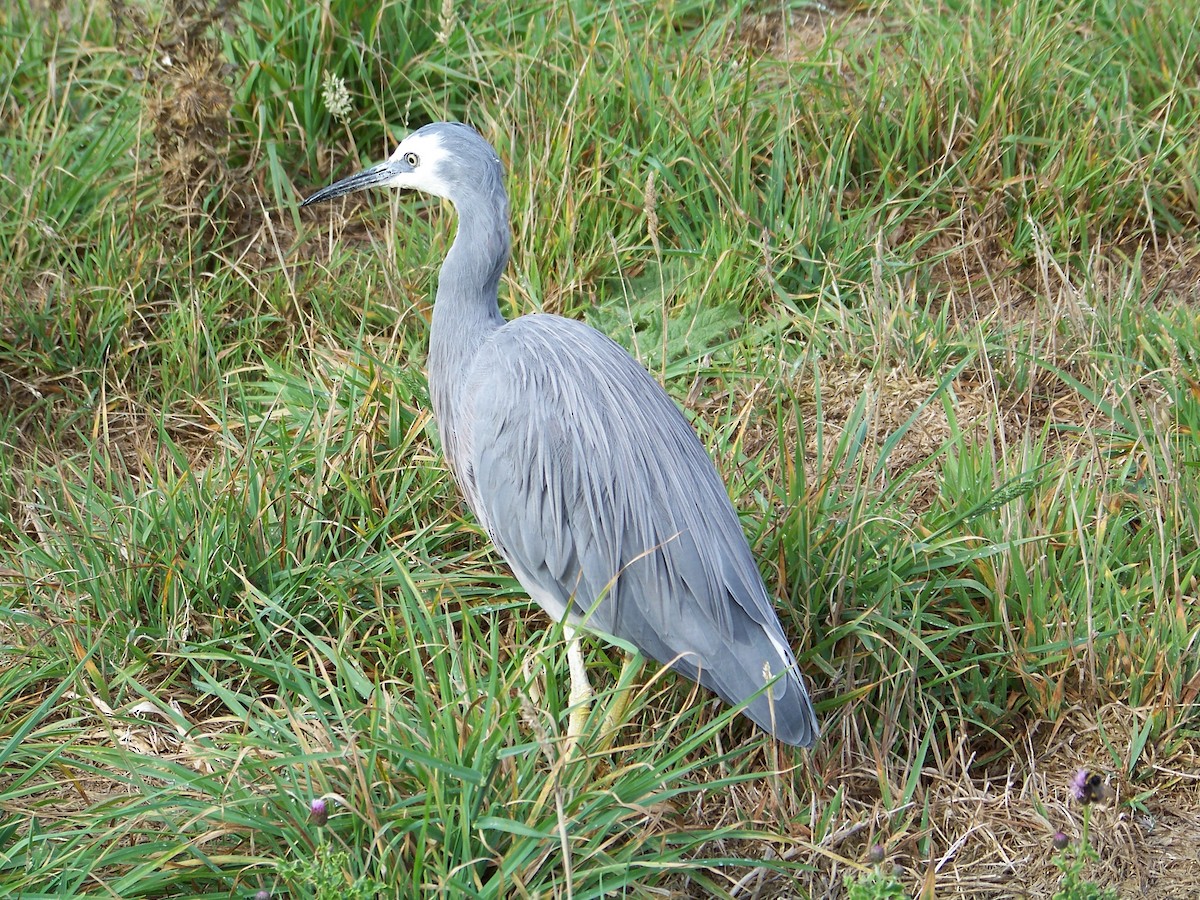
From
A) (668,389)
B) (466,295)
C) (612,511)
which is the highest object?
(466,295)

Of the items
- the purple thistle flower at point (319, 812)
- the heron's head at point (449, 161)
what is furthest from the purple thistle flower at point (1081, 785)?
the heron's head at point (449, 161)

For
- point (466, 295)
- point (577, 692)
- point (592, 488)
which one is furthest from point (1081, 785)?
point (466, 295)

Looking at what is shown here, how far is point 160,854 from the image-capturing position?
2.38m

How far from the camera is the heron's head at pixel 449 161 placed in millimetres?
3119

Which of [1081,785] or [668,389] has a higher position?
[668,389]

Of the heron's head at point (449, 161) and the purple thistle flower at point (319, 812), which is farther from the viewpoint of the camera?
the heron's head at point (449, 161)

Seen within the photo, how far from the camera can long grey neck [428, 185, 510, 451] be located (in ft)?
10.2

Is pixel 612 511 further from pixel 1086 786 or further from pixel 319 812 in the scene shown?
pixel 1086 786

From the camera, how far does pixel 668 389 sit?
12.8ft

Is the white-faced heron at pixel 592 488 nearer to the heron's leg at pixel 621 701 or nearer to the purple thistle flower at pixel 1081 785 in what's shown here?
the heron's leg at pixel 621 701

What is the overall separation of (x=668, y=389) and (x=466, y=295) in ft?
3.15

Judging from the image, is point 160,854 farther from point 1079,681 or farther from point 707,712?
point 1079,681

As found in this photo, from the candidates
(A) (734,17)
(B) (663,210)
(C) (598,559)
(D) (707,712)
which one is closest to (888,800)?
(D) (707,712)

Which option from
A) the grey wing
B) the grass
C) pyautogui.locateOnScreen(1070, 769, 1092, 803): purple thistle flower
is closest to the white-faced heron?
the grey wing
